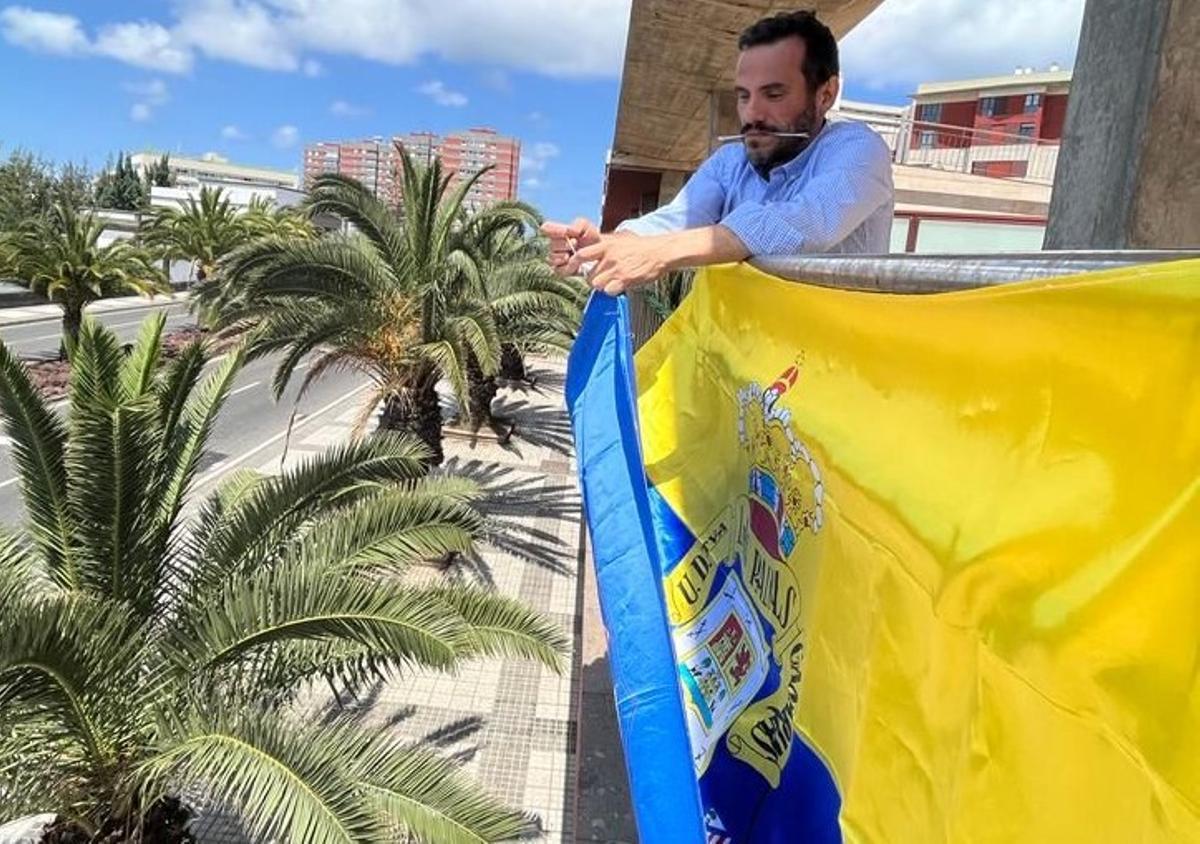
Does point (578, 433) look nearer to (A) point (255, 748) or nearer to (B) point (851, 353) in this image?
(B) point (851, 353)

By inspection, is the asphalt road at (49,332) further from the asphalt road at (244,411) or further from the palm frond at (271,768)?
the palm frond at (271,768)

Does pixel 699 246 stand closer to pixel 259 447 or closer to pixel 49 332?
pixel 259 447

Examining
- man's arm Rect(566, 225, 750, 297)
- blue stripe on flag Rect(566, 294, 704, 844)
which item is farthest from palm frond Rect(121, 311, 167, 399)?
man's arm Rect(566, 225, 750, 297)

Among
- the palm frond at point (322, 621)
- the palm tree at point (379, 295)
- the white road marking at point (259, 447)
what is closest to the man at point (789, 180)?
the palm frond at point (322, 621)

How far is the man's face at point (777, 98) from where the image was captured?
1.90 metres

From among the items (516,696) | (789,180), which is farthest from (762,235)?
(516,696)

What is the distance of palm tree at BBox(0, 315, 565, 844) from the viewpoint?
3635 mm

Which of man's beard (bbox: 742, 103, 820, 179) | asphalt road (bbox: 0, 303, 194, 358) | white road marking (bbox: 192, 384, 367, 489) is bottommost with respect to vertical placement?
white road marking (bbox: 192, 384, 367, 489)

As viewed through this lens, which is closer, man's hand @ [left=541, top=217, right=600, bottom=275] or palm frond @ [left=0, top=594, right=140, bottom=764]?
man's hand @ [left=541, top=217, right=600, bottom=275]

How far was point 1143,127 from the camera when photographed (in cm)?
207

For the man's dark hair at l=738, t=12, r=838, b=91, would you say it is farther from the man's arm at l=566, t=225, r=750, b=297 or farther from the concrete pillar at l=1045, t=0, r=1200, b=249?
the concrete pillar at l=1045, t=0, r=1200, b=249

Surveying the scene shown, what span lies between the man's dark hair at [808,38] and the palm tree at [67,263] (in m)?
22.4

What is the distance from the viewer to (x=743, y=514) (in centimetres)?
198

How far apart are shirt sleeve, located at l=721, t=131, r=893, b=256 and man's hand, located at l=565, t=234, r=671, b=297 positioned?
0.16 metres
